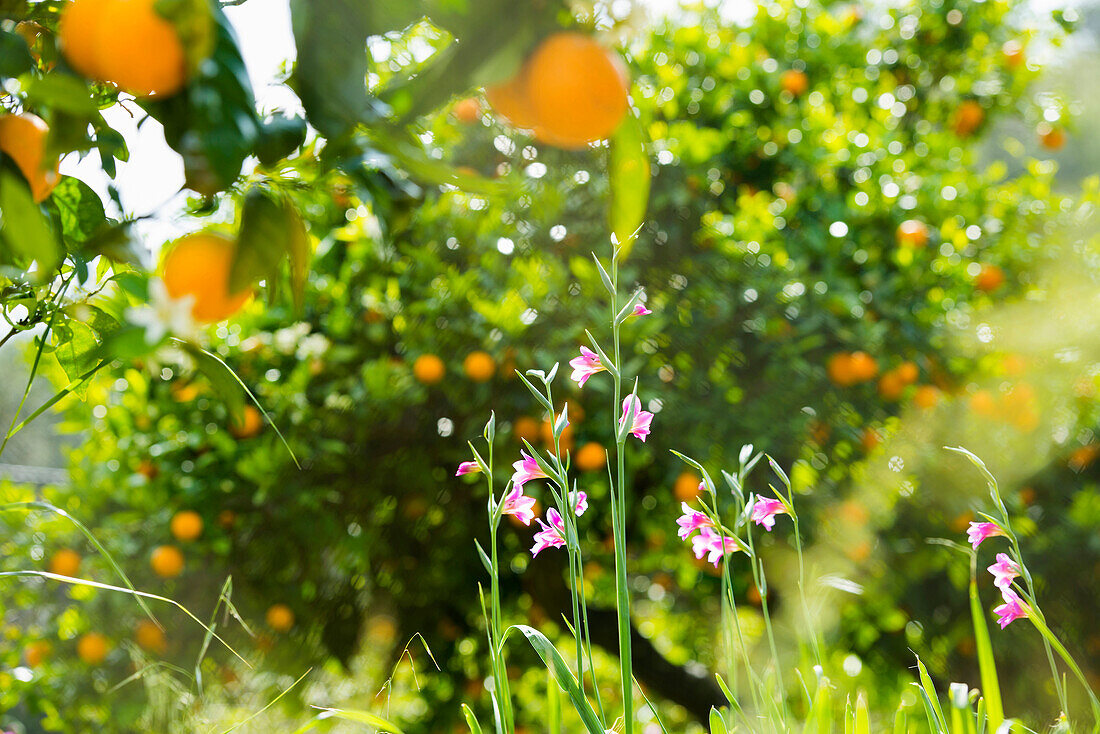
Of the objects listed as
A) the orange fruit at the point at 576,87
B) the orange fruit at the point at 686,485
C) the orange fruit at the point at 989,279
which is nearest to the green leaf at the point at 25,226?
the orange fruit at the point at 576,87

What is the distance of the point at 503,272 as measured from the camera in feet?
3.91

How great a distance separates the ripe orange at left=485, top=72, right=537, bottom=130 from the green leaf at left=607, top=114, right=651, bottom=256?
1.2 inches

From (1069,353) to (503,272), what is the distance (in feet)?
3.57

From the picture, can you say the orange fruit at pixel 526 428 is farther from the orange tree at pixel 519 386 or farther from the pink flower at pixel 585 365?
the pink flower at pixel 585 365

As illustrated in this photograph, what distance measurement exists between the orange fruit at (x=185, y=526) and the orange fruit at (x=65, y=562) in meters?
0.21

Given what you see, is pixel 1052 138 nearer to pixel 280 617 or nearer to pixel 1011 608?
pixel 1011 608

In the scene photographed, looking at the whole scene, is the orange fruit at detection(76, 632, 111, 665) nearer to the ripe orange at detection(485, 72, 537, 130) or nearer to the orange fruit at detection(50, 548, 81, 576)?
the orange fruit at detection(50, 548, 81, 576)

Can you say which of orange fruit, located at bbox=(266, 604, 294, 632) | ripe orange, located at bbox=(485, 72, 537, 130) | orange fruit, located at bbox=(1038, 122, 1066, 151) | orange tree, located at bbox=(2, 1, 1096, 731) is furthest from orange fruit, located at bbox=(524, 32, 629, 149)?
orange fruit, located at bbox=(1038, 122, 1066, 151)

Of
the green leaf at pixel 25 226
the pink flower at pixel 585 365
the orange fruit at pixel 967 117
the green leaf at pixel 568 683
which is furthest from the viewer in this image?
the orange fruit at pixel 967 117

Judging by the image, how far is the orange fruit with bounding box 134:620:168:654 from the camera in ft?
3.92

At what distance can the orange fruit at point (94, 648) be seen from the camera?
47.5 inches

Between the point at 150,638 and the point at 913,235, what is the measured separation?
1.40 meters

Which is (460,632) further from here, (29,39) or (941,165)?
(941,165)

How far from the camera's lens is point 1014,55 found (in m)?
1.68
